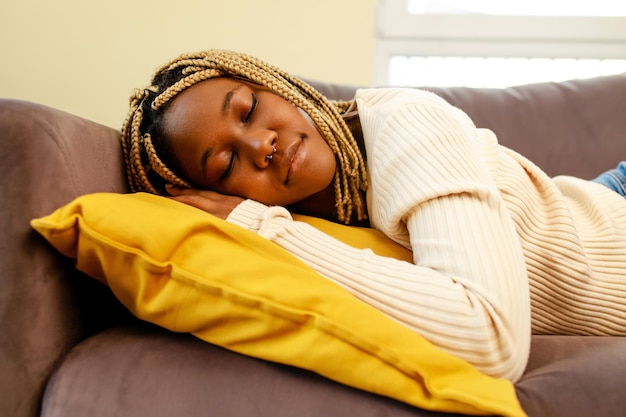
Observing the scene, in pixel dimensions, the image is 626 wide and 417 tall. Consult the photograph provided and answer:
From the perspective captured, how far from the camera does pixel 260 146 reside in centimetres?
91

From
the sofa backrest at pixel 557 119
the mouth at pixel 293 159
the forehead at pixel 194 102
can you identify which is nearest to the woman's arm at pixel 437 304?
the mouth at pixel 293 159

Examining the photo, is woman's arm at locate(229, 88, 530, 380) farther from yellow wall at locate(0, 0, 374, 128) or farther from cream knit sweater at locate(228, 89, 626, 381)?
yellow wall at locate(0, 0, 374, 128)

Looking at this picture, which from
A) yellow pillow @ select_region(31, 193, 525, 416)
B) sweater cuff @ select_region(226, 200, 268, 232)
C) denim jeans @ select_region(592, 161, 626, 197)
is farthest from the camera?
denim jeans @ select_region(592, 161, 626, 197)

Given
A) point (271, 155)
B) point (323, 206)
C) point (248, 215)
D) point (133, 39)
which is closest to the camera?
point (248, 215)

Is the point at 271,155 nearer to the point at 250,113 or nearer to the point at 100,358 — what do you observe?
the point at 250,113

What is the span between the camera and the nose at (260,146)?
910 millimetres

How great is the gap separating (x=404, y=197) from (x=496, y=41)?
5.34 feet

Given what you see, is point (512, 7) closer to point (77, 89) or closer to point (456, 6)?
point (456, 6)

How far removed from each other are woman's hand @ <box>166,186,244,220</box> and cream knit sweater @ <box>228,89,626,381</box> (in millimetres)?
39

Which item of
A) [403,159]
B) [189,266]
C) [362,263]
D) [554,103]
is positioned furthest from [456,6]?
[189,266]

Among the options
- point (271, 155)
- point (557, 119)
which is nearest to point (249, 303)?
point (271, 155)

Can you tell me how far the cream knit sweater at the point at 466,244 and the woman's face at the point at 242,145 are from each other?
0.31ft

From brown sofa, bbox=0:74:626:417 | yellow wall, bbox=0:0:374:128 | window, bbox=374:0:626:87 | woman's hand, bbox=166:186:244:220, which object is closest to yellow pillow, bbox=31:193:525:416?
brown sofa, bbox=0:74:626:417

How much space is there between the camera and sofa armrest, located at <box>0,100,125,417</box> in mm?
588
